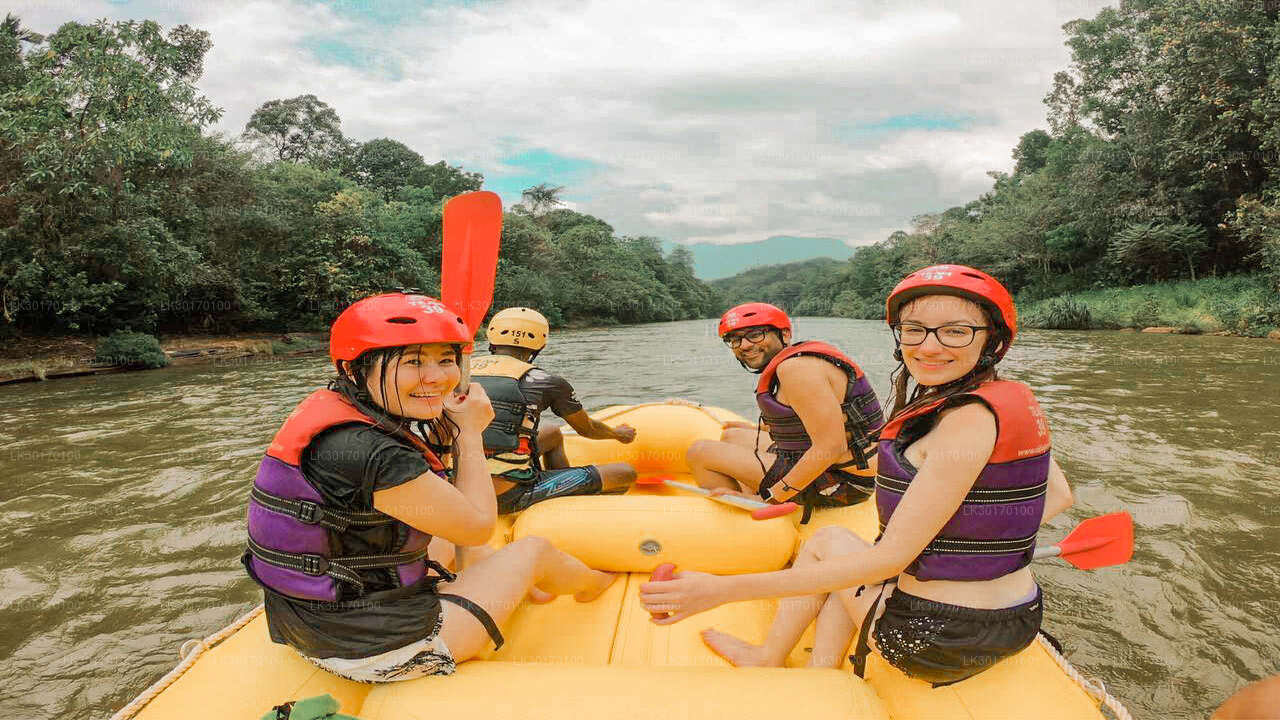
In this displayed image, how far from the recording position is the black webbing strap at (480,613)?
1.86 metres

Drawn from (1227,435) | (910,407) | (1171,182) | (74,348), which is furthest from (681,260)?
(910,407)

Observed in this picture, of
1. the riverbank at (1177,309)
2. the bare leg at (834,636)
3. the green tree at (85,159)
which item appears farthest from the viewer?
the riverbank at (1177,309)

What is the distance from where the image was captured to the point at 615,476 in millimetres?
3561

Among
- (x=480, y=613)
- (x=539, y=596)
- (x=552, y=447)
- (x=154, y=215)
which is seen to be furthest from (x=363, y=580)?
(x=154, y=215)

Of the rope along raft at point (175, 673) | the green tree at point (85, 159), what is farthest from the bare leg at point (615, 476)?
the green tree at point (85, 159)

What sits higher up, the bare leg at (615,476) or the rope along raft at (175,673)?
the bare leg at (615,476)

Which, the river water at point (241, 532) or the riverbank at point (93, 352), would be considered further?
the riverbank at point (93, 352)

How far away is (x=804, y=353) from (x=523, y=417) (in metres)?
1.37

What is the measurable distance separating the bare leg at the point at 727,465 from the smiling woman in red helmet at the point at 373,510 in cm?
182

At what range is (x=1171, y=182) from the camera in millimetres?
21828

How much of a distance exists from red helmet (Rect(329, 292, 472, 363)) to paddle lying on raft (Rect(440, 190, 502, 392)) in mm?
778

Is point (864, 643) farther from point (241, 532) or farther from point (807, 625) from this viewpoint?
point (241, 532)

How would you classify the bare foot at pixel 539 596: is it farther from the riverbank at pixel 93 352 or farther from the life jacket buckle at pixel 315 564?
the riverbank at pixel 93 352

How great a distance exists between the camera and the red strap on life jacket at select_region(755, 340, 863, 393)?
288 cm
